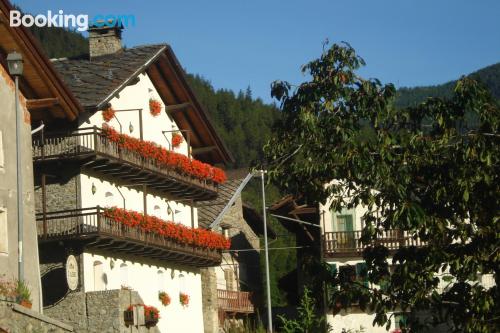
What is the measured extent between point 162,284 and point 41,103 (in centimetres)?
1311

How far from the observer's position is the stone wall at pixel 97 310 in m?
36.2

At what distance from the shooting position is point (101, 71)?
146 ft

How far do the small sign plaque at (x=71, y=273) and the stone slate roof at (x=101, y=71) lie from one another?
5.64m

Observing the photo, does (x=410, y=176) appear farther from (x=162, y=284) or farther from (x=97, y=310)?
(x=162, y=284)

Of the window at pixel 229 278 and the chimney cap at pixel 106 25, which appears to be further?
the window at pixel 229 278

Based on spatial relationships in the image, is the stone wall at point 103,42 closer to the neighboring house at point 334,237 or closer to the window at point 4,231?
the neighboring house at point 334,237

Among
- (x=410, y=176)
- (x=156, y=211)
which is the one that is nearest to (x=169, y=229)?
(x=156, y=211)

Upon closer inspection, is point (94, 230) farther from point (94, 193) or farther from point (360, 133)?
point (360, 133)

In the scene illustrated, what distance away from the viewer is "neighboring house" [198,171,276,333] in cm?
5284

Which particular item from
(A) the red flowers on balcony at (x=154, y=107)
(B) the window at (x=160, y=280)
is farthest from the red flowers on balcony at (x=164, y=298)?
(A) the red flowers on balcony at (x=154, y=107)

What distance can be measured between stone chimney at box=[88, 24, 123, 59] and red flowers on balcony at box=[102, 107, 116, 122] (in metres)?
4.87

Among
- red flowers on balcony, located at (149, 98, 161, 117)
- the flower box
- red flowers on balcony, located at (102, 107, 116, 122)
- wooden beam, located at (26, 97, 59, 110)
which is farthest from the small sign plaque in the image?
red flowers on balcony, located at (149, 98, 161, 117)

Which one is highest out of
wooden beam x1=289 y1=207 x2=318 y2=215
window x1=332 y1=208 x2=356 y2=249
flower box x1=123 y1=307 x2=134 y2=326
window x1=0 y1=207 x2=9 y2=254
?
wooden beam x1=289 y1=207 x2=318 y2=215

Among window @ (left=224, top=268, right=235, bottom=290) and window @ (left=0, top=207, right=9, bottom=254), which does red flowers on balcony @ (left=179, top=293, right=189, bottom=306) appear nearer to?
window @ (left=224, top=268, right=235, bottom=290)
